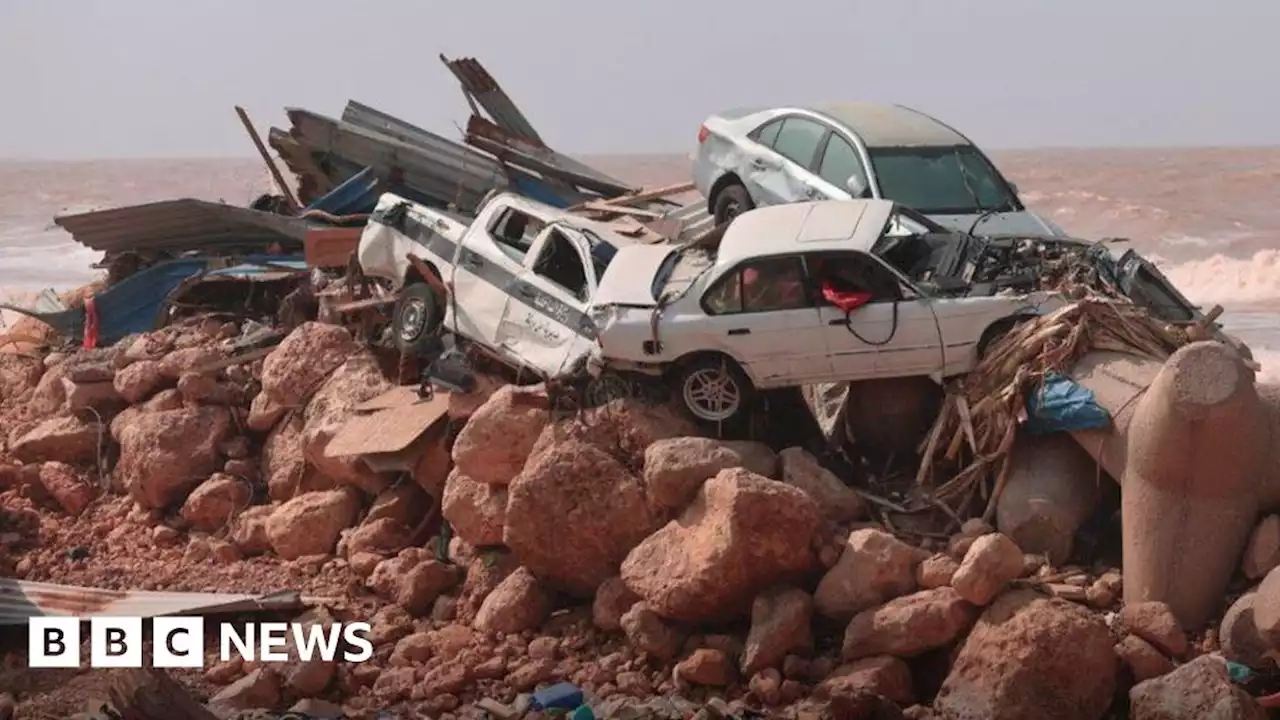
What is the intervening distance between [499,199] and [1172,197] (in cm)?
3494

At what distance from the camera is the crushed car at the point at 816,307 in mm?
10141

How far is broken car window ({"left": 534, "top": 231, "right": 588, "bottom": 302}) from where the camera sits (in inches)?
460

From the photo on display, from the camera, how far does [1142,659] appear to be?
25.8 ft

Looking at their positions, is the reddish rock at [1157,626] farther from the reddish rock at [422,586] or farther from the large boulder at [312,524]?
the large boulder at [312,524]

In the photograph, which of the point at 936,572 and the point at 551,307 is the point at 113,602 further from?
→ the point at 936,572

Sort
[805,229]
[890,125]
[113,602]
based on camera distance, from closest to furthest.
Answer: [113,602], [805,229], [890,125]

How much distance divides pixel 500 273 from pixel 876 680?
5215 millimetres

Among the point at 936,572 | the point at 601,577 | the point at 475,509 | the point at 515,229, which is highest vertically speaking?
the point at 515,229

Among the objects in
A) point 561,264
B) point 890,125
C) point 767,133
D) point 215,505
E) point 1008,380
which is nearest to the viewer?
point 1008,380

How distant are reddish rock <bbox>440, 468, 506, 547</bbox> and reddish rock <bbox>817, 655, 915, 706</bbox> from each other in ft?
9.53

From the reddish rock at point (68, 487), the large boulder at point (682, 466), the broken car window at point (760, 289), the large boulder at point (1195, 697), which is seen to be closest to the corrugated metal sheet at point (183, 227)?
the reddish rock at point (68, 487)

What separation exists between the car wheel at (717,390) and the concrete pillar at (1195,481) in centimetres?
282

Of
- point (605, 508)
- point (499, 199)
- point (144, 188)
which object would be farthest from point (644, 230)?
point (144, 188)

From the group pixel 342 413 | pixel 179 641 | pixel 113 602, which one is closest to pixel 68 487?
pixel 342 413
